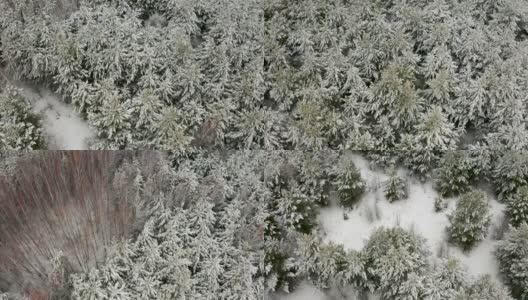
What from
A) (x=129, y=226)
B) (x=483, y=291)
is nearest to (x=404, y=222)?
(x=483, y=291)

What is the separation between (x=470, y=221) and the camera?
11.6 feet

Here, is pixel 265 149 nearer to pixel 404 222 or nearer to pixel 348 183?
pixel 348 183

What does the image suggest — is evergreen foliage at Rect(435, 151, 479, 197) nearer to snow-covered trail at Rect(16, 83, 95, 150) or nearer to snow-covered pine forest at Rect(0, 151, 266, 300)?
snow-covered pine forest at Rect(0, 151, 266, 300)

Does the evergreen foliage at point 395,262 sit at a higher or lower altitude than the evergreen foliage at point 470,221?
lower

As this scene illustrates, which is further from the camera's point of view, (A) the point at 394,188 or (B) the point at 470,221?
(A) the point at 394,188

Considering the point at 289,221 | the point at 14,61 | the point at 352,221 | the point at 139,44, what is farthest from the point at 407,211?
the point at 14,61

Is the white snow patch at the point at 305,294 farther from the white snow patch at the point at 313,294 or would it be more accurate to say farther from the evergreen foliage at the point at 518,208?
the evergreen foliage at the point at 518,208

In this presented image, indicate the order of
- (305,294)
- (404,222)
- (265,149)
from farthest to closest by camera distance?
(265,149)
(404,222)
(305,294)

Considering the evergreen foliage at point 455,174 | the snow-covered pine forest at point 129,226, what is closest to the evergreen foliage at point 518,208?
the evergreen foliage at point 455,174

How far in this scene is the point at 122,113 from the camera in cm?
→ 373

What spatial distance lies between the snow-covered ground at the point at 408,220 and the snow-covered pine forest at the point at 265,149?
10 mm

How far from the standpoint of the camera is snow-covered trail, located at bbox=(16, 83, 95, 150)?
3.75 m

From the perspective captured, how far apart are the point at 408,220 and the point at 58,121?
257 cm

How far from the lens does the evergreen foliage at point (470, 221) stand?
3.51m
